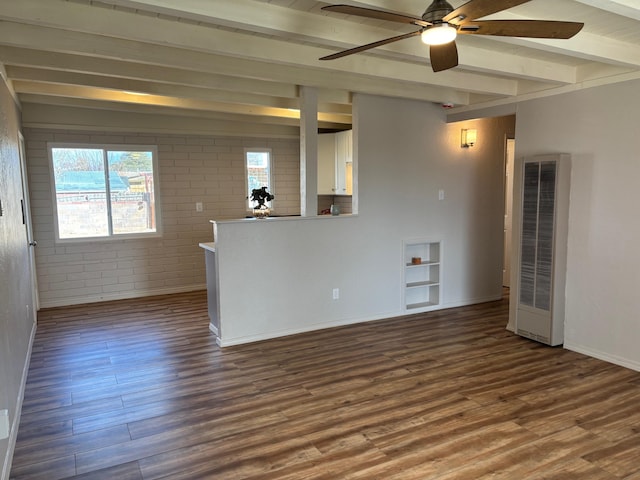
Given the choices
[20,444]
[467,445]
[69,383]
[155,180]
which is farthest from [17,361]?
[155,180]

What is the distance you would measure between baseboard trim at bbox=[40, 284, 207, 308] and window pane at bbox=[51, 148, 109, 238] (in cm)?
83

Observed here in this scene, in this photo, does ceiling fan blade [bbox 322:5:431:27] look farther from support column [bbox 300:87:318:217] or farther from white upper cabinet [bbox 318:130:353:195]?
white upper cabinet [bbox 318:130:353:195]

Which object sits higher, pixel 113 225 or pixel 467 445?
pixel 113 225

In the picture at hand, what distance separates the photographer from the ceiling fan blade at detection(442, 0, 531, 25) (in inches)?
72.5

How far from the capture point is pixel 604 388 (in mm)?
3270

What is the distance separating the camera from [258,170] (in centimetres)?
693

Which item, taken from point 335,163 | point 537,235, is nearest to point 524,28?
point 537,235

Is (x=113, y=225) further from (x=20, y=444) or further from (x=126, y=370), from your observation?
(x=20, y=444)

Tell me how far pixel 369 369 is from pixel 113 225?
417 cm

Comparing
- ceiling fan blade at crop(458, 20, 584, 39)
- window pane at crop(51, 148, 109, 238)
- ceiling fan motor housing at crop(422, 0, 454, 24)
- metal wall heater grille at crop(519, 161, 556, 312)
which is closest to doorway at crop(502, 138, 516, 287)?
metal wall heater grille at crop(519, 161, 556, 312)

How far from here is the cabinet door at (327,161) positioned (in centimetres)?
697

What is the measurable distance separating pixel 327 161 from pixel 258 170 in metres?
1.10

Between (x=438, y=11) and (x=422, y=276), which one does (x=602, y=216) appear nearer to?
(x=422, y=276)

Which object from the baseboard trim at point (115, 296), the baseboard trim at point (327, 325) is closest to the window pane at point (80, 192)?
the baseboard trim at point (115, 296)
